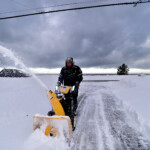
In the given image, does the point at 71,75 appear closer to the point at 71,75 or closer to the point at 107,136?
the point at 71,75

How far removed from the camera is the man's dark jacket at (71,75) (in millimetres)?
3629

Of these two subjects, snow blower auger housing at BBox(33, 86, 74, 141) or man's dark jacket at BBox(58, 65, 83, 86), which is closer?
snow blower auger housing at BBox(33, 86, 74, 141)

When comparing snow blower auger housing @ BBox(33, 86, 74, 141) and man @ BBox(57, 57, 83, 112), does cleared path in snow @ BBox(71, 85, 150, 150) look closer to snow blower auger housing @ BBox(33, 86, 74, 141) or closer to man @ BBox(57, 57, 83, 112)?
snow blower auger housing @ BBox(33, 86, 74, 141)

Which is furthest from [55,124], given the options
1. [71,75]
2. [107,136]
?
[71,75]

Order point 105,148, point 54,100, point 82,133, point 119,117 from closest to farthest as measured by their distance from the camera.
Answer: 1. point 105,148
2. point 54,100
3. point 82,133
4. point 119,117

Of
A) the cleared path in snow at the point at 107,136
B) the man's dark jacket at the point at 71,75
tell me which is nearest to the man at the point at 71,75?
the man's dark jacket at the point at 71,75

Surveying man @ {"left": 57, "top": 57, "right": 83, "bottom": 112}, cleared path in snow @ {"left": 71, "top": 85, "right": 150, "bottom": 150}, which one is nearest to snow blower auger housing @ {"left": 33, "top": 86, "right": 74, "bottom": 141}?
cleared path in snow @ {"left": 71, "top": 85, "right": 150, "bottom": 150}

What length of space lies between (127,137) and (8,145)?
2.79 m

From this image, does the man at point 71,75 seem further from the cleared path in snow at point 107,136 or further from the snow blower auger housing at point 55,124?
the snow blower auger housing at point 55,124

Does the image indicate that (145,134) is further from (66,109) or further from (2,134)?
(2,134)

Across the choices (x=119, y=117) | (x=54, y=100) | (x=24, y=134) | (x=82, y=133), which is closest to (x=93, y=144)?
(x=82, y=133)

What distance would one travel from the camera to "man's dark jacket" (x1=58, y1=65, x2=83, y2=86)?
3629 mm

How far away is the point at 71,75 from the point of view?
11.9 ft

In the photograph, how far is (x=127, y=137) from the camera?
2758 millimetres
